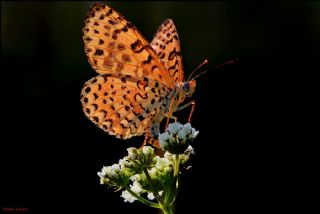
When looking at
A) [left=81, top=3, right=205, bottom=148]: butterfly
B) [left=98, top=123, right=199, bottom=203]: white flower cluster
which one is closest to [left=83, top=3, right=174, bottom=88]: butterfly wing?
[left=81, top=3, right=205, bottom=148]: butterfly

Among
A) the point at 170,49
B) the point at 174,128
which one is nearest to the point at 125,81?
the point at 170,49

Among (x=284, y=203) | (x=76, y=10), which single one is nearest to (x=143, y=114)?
(x=284, y=203)

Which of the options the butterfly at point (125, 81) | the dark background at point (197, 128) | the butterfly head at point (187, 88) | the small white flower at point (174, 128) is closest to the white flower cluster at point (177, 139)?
the small white flower at point (174, 128)

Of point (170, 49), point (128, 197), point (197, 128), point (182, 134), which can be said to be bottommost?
point (197, 128)

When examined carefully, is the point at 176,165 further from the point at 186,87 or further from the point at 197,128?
the point at 197,128

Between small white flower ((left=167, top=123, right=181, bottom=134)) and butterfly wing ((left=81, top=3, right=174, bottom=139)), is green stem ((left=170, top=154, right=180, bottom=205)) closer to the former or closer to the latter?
small white flower ((left=167, top=123, right=181, bottom=134))

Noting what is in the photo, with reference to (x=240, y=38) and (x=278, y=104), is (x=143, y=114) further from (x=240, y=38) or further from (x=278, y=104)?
(x=240, y=38)
